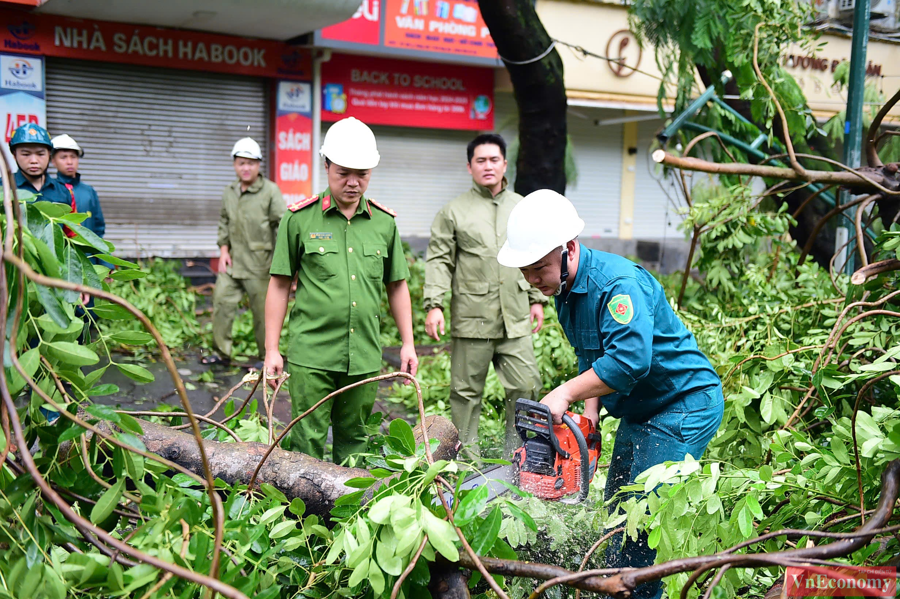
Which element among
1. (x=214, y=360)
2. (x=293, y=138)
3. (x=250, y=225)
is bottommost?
(x=214, y=360)

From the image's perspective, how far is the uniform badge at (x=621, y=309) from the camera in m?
2.86

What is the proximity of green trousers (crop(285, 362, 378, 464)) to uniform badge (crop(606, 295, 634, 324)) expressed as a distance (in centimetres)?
153

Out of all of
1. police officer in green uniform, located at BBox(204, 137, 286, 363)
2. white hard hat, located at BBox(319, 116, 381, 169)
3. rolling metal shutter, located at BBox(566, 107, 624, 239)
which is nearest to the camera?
white hard hat, located at BBox(319, 116, 381, 169)

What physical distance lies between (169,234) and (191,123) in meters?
1.62

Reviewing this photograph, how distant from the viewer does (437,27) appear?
39.5ft

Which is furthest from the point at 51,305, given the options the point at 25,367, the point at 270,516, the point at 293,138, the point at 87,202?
the point at 293,138

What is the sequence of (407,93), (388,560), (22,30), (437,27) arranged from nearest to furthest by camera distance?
(388,560) → (22,30) → (437,27) → (407,93)

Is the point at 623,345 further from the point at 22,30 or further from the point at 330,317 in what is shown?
the point at 22,30

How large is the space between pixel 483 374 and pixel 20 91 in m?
7.51

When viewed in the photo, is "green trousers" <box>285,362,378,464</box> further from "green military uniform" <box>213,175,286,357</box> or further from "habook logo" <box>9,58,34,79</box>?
"habook logo" <box>9,58,34,79</box>

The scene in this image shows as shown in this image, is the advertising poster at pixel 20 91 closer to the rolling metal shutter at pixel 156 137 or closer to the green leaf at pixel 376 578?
the rolling metal shutter at pixel 156 137

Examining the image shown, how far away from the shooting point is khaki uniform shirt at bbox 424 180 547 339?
16.7 ft

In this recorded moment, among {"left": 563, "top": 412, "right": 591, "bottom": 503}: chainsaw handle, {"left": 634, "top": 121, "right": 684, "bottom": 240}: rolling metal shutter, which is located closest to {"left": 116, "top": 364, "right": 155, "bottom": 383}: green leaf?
{"left": 563, "top": 412, "right": 591, "bottom": 503}: chainsaw handle

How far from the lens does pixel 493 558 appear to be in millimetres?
2223
